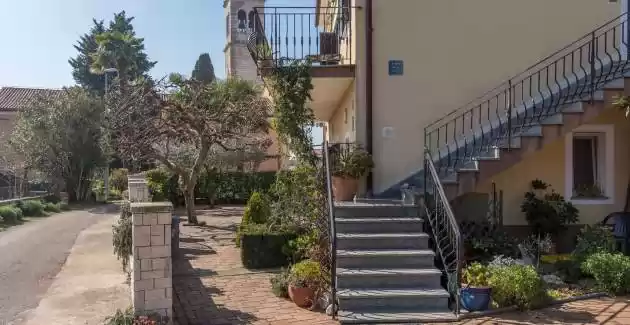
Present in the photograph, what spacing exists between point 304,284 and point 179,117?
27.4ft

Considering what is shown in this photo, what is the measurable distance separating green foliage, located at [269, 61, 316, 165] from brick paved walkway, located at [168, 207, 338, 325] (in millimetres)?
2412

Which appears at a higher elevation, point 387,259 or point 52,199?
point 52,199

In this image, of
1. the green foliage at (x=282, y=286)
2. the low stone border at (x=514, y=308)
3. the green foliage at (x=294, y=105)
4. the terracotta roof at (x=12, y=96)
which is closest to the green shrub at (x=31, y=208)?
the green foliage at (x=294, y=105)

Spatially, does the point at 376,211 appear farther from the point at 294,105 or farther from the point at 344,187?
the point at 294,105

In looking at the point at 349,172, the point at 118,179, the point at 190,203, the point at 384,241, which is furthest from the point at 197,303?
the point at 118,179

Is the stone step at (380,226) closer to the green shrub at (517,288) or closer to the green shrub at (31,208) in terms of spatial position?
the green shrub at (517,288)

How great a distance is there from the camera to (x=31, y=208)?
18781mm

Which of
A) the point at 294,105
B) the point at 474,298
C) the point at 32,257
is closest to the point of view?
the point at 474,298

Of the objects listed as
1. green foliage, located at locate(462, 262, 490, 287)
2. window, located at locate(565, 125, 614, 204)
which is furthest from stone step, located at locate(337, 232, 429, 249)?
window, located at locate(565, 125, 614, 204)

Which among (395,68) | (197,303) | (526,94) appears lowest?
(197,303)

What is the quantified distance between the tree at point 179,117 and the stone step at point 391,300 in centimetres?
A: 869

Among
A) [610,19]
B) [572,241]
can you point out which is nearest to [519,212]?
[572,241]

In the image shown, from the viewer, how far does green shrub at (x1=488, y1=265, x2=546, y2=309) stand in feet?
21.6

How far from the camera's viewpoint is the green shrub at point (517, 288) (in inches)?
259
